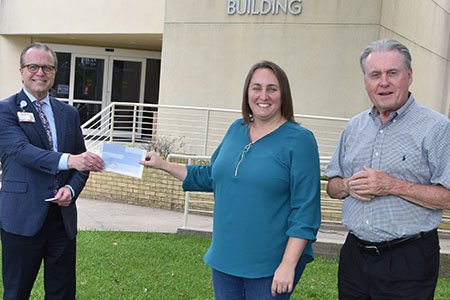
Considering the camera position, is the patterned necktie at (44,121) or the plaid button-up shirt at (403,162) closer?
the plaid button-up shirt at (403,162)

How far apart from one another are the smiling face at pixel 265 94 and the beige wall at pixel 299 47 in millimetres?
9065

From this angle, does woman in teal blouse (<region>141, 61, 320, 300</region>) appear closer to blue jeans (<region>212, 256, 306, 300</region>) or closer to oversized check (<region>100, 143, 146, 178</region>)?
blue jeans (<region>212, 256, 306, 300</region>)

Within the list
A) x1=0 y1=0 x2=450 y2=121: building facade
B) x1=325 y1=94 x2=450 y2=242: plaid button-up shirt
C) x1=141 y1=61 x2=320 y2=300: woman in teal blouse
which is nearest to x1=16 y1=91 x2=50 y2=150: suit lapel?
x1=141 y1=61 x2=320 y2=300: woman in teal blouse

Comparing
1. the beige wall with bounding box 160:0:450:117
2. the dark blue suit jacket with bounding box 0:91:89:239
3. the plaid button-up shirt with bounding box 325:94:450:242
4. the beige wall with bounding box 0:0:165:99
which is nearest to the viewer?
the plaid button-up shirt with bounding box 325:94:450:242

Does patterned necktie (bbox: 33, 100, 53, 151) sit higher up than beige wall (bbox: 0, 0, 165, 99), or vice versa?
beige wall (bbox: 0, 0, 165, 99)

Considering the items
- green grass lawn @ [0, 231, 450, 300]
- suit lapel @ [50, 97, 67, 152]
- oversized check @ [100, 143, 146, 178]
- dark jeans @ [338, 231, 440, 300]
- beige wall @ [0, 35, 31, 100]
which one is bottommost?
green grass lawn @ [0, 231, 450, 300]

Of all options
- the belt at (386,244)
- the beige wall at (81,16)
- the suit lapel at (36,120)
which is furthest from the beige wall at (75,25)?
the belt at (386,244)

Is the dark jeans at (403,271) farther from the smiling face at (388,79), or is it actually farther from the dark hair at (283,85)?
the dark hair at (283,85)

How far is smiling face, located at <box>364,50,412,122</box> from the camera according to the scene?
280 centimetres

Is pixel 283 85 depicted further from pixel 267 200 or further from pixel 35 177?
pixel 35 177

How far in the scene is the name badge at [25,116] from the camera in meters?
3.48

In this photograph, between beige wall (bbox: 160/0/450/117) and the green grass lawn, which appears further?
beige wall (bbox: 160/0/450/117)

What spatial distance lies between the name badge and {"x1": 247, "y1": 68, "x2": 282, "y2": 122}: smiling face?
155 centimetres

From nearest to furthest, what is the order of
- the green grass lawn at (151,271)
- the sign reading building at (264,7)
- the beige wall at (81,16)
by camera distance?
Answer: the green grass lawn at (151,271)
the sign reading building at (264,7)
the beige wall at (81,16)
